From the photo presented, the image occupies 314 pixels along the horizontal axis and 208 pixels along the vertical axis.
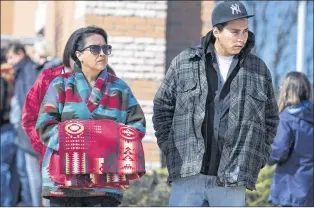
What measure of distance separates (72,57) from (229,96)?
1.14 metres

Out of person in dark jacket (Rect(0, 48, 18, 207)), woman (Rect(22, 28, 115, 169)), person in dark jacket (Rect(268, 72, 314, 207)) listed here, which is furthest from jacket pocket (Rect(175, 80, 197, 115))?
person in dark jacket (Rect(0, 48, 18, 207))

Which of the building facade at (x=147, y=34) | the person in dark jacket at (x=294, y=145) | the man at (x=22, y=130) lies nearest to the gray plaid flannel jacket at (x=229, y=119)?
the person in dark jacket at (x=294, y=145)

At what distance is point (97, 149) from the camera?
6.13m

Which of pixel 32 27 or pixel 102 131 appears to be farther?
pixel 32 27

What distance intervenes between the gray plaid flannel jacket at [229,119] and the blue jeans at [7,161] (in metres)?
5.26

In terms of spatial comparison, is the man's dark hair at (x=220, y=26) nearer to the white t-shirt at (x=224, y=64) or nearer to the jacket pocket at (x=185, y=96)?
the white t-shirt at (x=224, y=64)

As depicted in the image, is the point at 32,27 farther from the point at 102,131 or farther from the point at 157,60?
the point at 102,131

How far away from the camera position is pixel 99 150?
6133 millimetres

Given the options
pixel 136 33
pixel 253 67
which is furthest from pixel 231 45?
pixel 136 33

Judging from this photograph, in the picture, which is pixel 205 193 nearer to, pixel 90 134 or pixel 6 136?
pixel 90 134

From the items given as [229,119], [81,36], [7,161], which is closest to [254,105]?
[229,119]

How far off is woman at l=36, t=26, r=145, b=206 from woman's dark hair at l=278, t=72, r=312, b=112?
9.57 feet

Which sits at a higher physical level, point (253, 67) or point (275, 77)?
point (253, 67)

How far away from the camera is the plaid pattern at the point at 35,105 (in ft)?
21.5
